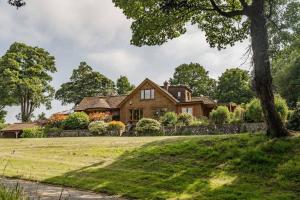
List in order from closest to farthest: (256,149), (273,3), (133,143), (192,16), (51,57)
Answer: (256,149) < (273,3) < (192,16) < (133,143) < (51,57)

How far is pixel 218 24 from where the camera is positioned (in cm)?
2158

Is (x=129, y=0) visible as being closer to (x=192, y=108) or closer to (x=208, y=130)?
(x=208, y=130)

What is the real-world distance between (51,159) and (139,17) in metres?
9.07

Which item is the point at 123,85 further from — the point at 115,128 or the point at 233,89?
the point at 115,128

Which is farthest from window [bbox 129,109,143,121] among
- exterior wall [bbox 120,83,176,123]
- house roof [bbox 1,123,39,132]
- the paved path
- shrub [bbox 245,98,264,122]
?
the paved path

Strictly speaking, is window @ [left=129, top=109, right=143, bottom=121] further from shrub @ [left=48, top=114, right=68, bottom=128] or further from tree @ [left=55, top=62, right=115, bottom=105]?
tree @ [left=55, top=62, right=115, bottom=105]

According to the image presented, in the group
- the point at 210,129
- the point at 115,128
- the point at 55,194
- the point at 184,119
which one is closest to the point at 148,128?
the point at 115,128

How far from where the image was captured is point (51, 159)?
21734mm

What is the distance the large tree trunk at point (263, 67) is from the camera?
17469 mm

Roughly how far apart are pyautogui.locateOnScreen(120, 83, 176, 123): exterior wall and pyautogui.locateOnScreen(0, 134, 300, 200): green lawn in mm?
29837

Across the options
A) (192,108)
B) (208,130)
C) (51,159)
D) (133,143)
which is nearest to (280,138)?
(133,143)

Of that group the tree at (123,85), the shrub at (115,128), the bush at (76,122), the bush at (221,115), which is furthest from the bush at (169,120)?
the tree at (123,85)

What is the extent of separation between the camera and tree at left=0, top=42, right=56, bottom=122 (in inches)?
2571

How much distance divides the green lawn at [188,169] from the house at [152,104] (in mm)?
29792
